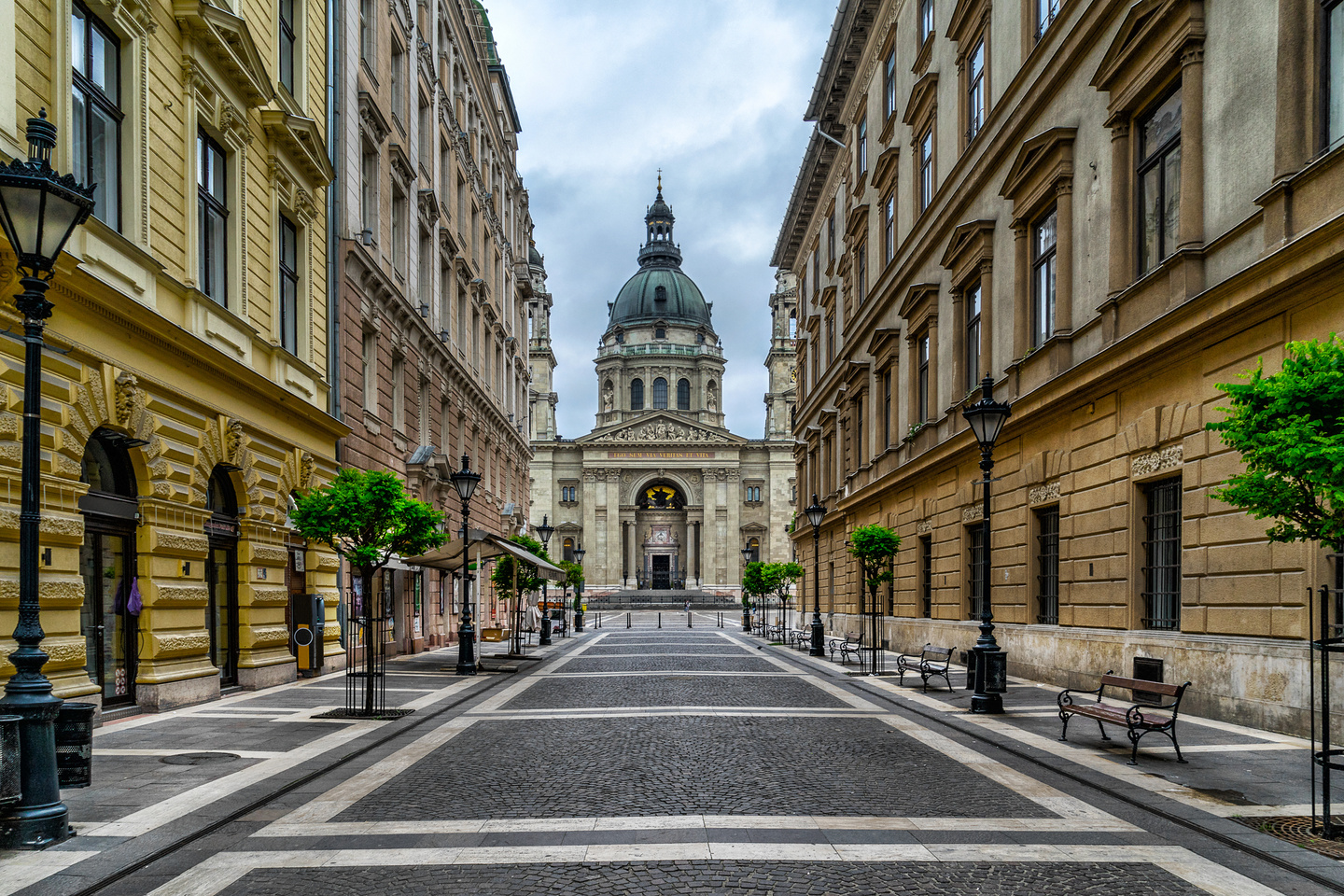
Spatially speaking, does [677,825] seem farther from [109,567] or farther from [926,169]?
[926,169]

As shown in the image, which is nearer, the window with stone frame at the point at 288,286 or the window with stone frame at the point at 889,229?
the window with stone frame at the point at 288,286

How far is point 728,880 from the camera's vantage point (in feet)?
21.0

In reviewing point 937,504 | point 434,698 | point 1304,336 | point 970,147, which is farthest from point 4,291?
point 937,504

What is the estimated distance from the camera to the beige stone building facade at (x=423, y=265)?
939 inches

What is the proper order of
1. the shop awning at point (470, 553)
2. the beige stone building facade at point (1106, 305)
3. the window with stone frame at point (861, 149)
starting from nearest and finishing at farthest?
1. the beige stone building facade at point (1106, 305)
2. the shop awning at point (470, 553)
3. the window with stone frame at point (861, 149)

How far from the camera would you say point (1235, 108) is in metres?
13.0

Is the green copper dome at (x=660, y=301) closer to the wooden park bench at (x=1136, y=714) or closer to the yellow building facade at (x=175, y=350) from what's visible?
the yellow building facade at (x=175, y=350)

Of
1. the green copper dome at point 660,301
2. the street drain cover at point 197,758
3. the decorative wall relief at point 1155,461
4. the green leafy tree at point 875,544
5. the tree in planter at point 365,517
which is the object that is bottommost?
the street drain cover at point 197,758

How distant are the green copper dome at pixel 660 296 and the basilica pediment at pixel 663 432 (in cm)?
1738

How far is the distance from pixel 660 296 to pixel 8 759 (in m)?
113

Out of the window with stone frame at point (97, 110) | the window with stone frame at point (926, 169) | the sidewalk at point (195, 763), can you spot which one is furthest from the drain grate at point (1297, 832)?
the window with stone frame at point (926, 169)

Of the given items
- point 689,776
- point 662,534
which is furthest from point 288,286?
point 662,534

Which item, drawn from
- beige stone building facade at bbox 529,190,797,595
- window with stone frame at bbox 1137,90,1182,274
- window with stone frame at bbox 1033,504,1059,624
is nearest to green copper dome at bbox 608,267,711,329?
beige stone building facade at bbox 529,190,797,595

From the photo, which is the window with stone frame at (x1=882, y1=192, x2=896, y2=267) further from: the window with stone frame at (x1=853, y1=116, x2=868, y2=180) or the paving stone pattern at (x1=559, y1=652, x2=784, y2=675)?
the paving stone pattern at (x1=559, y1=652, x2=784, y2=675)
